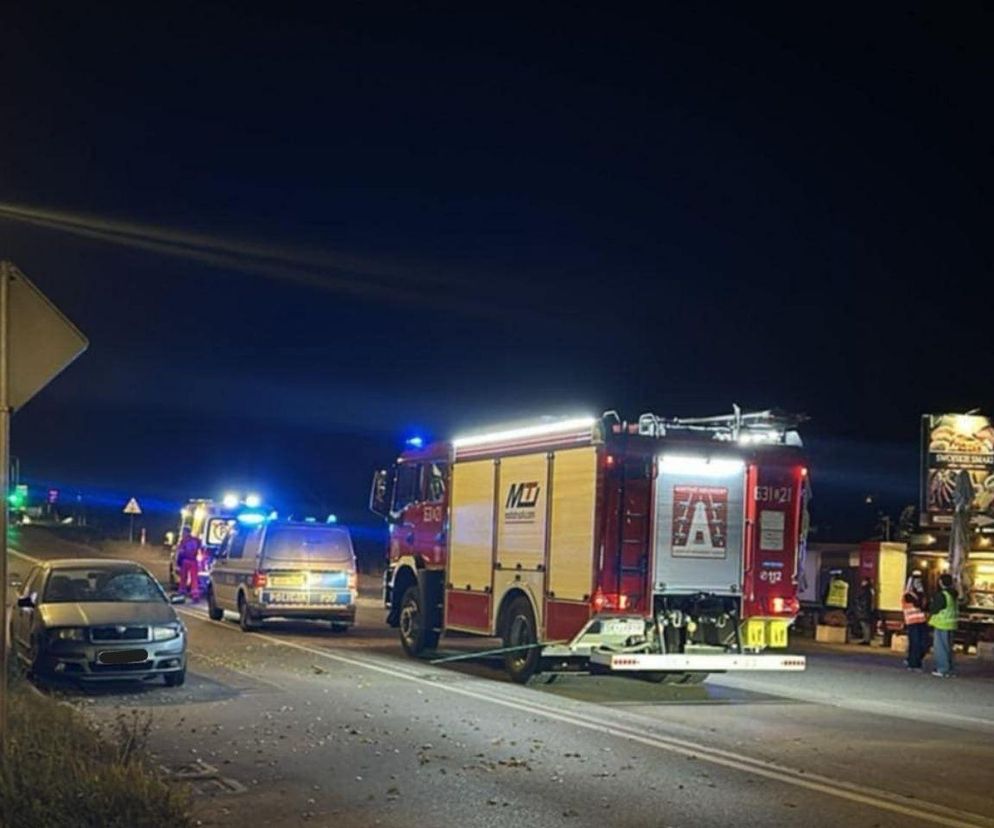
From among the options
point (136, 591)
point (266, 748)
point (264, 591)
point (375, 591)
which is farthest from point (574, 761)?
point (375, 591)

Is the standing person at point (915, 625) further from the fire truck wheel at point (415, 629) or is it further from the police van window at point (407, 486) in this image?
the police van window at point (407, 486)

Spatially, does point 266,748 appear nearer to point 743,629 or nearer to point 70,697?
point 70,697

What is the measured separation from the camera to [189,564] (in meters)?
30.6

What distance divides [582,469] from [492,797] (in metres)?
6.45

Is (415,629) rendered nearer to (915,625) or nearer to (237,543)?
(237,543)

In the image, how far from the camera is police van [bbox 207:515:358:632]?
21703 mm

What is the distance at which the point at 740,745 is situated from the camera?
37.9ft

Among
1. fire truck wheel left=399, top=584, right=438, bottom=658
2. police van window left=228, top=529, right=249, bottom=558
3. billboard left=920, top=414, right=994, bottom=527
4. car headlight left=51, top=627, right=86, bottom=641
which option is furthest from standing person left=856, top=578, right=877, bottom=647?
car headlight left=51, top=627, right=86, bottom=641

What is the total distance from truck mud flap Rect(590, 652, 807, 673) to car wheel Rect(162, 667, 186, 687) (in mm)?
4463

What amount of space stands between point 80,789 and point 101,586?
8496mm

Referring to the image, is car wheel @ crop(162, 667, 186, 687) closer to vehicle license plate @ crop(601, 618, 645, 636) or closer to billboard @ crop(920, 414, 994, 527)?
vehicle license plate @ crop(601, 618, 645, 636)

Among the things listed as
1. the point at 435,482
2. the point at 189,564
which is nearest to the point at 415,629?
the point at 435,482

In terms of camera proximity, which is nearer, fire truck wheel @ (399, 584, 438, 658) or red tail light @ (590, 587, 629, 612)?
red tail light @ (590, 587, 629, 612)

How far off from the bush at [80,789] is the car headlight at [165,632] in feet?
18.4
